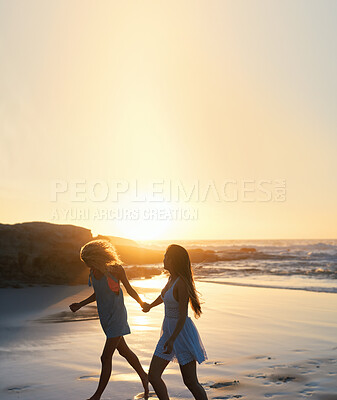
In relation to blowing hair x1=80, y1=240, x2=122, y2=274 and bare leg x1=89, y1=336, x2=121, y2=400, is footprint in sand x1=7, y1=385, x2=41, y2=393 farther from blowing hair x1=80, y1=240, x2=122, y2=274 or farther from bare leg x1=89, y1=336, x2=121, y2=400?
blowing hair x1=80, y1=240, x2=122, y2=274

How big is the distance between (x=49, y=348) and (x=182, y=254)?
145 inches

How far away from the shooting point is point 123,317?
4848mm

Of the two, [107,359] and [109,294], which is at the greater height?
[109,294]

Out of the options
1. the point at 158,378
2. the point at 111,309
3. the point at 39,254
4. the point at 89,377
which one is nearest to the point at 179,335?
the point at 158,378

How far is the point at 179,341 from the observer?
4.23 m

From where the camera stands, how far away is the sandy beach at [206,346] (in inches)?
197

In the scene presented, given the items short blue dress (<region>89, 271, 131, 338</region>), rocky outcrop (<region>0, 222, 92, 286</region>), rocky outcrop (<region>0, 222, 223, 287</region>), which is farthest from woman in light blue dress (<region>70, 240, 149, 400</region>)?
rocky outcrop (<region>0, 222, 92, 286</region>)

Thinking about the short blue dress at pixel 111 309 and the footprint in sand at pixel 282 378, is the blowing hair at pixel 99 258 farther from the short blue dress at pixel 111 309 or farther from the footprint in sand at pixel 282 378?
the footprint in sand at pixel 282 378

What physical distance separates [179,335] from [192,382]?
45 cm

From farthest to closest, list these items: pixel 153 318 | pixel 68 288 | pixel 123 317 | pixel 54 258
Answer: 1. pixel 54 258
2. pixel 68 288
3. pixel 153 318
4. pixel 123 317

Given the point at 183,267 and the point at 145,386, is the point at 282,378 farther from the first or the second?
the point at 183,267

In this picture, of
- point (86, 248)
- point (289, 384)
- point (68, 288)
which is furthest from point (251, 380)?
point (68, 288)

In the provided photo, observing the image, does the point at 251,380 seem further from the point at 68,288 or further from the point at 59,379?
the point at 68,288

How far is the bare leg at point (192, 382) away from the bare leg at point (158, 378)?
218mm
